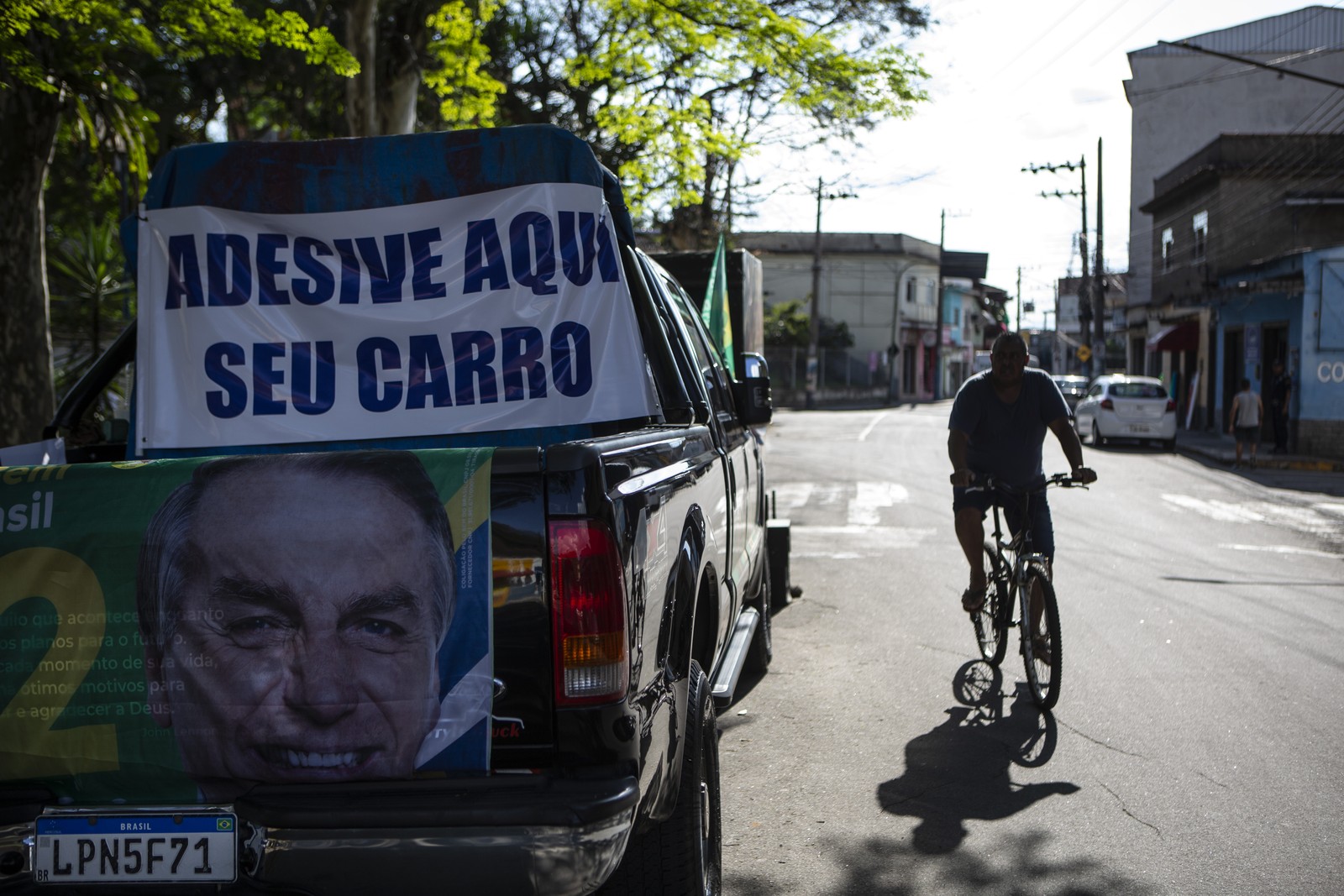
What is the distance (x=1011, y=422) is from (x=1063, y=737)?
65.3 inches

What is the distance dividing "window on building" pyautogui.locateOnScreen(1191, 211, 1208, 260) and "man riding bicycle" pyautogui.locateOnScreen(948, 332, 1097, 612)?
1247 inches

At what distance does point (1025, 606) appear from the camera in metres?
5.90

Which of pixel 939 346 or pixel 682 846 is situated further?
pixel 939 346

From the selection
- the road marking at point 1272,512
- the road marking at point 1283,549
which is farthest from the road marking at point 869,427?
the road marking at point 1283,549

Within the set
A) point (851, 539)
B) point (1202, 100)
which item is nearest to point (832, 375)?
point (1202, 100)

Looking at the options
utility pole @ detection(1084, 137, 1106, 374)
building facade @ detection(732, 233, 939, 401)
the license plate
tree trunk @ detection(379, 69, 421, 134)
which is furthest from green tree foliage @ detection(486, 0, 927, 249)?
building facade @ detection(732, 233, 939, 401)

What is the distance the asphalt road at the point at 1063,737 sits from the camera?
3951mm

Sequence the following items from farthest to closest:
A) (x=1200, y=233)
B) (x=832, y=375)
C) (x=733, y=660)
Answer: (x=832, y=375) → (x=1200, y=233) → (x=733, y=660)

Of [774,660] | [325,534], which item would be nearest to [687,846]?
[325,534]

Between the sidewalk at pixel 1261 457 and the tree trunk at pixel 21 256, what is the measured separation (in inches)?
774

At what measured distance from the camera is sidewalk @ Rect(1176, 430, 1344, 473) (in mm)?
21406

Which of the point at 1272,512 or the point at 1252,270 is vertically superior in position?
the point at 1252,270

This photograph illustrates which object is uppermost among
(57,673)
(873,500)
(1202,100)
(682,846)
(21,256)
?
(1202,100)

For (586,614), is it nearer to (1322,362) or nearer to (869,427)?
(1322,362)
